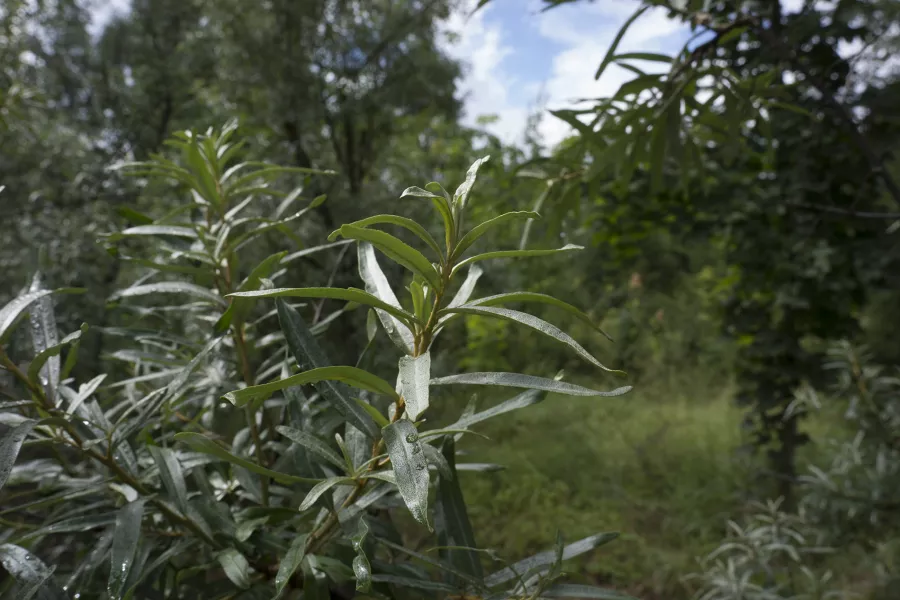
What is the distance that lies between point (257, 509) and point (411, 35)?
2.09m

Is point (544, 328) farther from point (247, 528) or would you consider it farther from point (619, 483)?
point (619, 483)

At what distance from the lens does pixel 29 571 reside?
10.5 inches

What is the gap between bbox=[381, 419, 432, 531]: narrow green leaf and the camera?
0.64ft

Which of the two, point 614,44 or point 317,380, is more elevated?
point 614,44

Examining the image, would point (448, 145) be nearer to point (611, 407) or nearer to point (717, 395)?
point (611, 407)

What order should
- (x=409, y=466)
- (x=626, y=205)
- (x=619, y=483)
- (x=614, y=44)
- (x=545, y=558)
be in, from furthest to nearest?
(x=619, y=483), (x=626, y=205), (x=614, y=44), (x=545, y=558), (x=409, y=466)

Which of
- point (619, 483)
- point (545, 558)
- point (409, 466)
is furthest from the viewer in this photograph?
point (619, 483)

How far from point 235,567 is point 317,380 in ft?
0.41

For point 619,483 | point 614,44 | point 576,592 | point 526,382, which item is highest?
point 614,44

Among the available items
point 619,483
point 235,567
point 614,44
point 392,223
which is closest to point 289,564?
point 235,567

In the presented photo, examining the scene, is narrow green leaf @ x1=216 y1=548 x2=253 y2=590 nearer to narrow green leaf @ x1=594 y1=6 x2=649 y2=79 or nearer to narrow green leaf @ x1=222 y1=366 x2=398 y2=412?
narrow green leaf @ x1=222 y1=366 x2=398 y2=412

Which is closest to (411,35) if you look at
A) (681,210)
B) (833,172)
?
(681,210)

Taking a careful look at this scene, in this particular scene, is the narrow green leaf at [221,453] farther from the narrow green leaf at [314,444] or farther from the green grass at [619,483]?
the green grass at [619,483]

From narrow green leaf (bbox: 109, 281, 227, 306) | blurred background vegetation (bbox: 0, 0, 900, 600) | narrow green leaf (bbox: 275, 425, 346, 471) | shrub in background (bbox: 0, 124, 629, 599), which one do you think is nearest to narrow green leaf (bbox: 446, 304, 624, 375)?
shrub in background (bbox: 0, 124, 629, 599)
